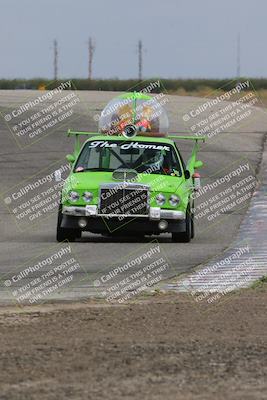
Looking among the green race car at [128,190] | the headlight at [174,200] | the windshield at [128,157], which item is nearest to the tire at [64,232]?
the green race car at [128,190]

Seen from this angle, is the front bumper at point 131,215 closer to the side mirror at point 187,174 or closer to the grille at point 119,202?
the grille at point 119,202

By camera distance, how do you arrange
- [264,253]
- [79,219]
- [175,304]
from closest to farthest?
[175,304] < [264,253] < [79,219]

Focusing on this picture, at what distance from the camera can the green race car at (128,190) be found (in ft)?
64.5

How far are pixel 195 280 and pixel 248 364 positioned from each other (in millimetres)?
5825

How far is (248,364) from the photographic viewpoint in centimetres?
872

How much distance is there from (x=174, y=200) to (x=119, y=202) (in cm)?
92

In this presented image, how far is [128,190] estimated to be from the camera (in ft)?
64.6

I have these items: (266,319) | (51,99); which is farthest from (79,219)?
(51,99)

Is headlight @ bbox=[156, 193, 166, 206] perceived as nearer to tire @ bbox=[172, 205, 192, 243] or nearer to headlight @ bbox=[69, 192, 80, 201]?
tire @ bbox=[172, 205, 192, 243]

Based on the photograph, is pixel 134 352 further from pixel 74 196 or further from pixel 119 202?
pixel 74 196

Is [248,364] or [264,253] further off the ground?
[248,364]

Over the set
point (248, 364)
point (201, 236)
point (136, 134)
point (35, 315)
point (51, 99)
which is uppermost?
point (248, 364)

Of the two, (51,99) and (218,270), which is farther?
(51,99)

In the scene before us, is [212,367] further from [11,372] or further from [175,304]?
[175,304]
